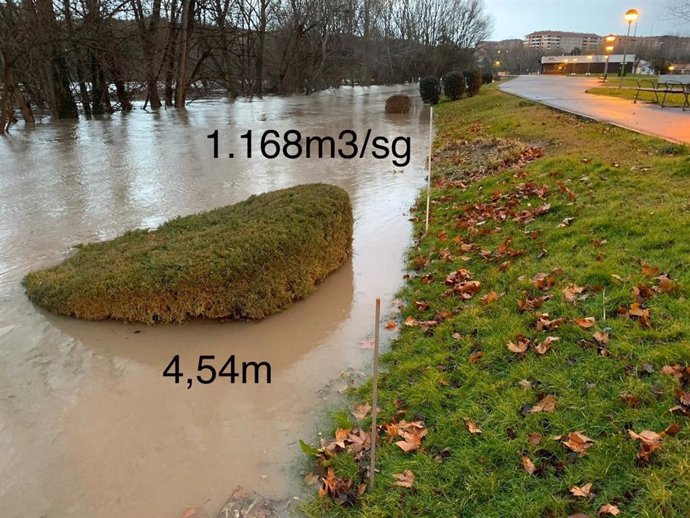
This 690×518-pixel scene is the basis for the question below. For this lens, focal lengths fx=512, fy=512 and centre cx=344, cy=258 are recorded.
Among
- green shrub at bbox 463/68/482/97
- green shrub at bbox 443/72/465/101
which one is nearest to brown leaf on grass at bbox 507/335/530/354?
green shrub at bbox 443/72/465/101

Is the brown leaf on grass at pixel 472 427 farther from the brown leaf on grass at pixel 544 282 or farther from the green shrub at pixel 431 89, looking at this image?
the green shrub at pixel 431 89

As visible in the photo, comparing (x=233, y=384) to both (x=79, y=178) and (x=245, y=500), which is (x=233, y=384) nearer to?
(x=245, y=500)

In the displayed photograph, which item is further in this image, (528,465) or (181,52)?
(181,52)

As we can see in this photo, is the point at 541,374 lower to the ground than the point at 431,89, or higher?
lower

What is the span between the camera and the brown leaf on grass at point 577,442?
2.68m

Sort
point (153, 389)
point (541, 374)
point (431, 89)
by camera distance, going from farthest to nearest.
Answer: point (431, 89) < point (153, 389) < point (541, 374)

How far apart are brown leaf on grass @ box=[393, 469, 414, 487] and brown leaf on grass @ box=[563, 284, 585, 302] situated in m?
2.14

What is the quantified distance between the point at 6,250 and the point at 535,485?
24.7ft

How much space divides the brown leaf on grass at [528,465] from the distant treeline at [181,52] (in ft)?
69.8

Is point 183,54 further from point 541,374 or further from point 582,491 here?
point 582,491

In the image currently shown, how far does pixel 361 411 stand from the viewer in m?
3.57

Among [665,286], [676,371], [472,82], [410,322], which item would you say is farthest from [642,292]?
[472,82]

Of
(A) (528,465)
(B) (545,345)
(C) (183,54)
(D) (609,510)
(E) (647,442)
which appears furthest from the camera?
(C) (183,54)

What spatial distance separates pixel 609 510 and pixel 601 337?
1.48 metres
